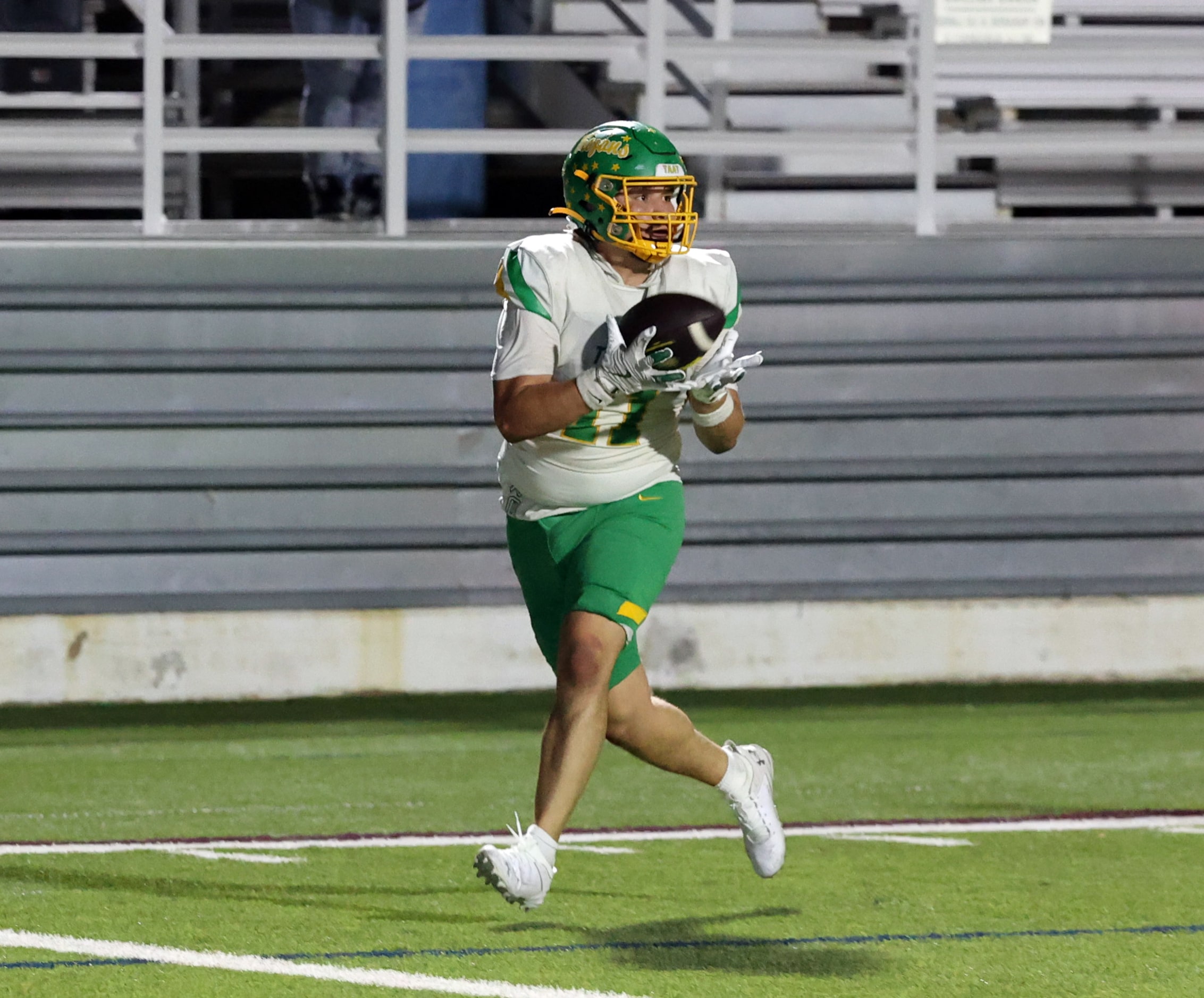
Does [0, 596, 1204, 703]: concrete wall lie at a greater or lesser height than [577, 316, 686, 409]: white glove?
lesser

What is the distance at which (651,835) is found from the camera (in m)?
6.53

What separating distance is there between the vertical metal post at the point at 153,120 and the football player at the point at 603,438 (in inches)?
209

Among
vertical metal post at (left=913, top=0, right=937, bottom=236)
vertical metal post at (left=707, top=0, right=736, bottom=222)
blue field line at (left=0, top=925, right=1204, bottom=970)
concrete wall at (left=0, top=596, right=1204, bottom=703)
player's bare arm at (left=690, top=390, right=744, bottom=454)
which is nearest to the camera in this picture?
blue field line at (left=0, top=925, right=1204, bottom=970)

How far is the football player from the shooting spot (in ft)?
16.0

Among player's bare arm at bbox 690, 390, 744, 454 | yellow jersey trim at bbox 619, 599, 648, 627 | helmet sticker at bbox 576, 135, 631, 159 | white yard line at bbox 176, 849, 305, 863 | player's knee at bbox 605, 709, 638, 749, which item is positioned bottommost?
white yard line at bbox 176, 849, 305, 863

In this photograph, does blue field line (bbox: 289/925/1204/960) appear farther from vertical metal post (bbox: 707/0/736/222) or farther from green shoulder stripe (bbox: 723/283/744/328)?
vertical metal post (bbox: 707/0/736/222)

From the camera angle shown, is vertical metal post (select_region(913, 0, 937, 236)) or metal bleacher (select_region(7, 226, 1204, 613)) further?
vertical metal post (select_region(913, 0, 937, 236))

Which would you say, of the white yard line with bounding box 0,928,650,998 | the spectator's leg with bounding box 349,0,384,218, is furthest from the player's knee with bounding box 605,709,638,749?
the spectator's leg with bounding box 349,0,384,218

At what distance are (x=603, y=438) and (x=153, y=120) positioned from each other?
5623 millimetres

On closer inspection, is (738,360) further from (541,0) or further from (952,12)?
(541,0)

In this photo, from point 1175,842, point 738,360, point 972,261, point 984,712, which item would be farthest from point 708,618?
point 738,360

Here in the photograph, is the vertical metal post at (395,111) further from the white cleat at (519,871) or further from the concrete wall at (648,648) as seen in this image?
the white cleat at (519,871)

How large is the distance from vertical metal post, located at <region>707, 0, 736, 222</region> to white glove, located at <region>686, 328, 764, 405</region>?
5.69 metres

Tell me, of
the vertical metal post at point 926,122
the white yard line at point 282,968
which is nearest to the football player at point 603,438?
the white yard line at point 282,968
